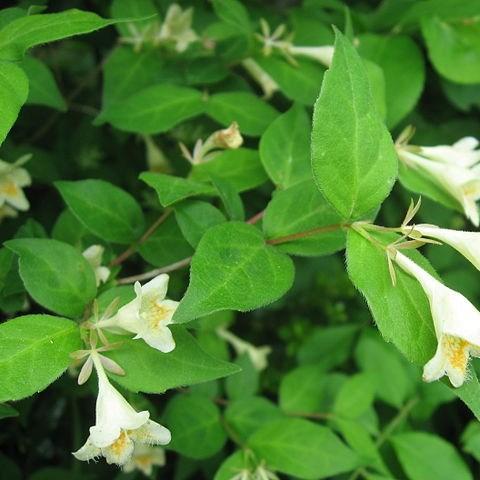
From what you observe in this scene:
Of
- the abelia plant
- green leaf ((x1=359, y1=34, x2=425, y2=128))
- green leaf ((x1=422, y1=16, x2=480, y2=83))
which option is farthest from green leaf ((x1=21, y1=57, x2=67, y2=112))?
green leaf ((x1=422, y1=16, x2=480, y2=83))

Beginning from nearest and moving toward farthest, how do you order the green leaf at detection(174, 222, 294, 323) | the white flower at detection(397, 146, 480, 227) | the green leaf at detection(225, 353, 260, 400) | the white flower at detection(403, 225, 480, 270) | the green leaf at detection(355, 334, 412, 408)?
the green leaf at detection(174, 222, 294, 323), the white flower at detection(403, 225, 480, 270), the white flower at detection(397, 146, 480, 227), the green leaf at detection(225, 353, 260, 400), the green leaf at detection(355, 334, 412, 408)

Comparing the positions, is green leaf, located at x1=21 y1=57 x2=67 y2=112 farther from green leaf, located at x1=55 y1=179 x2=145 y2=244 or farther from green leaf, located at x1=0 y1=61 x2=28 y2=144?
green leaf, located at x1=0 y1=61 x2=28 y2=144

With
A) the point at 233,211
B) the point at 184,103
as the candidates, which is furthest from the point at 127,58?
the point at 233,211

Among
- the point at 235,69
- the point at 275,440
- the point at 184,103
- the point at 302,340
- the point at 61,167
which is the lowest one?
the point at 302,340

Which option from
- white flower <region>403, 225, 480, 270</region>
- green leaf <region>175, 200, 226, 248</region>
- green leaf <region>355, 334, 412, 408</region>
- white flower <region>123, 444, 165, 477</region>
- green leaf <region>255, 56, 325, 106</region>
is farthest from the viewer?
green leaf <region>355, 334, 412, 408</region>

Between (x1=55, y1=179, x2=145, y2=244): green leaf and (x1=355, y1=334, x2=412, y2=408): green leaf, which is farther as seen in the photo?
(x1=355, y1=334, x2=412, y2=408): green leaf

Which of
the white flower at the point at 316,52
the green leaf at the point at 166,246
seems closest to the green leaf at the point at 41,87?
the green leaf at the point at 166,246

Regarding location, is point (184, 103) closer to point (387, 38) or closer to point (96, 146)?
point (96, 146)

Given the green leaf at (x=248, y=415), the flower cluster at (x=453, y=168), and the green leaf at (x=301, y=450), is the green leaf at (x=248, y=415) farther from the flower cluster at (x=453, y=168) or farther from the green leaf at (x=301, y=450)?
the flower cluster at (x=453, y=168)

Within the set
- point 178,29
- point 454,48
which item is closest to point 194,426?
point 178,29
